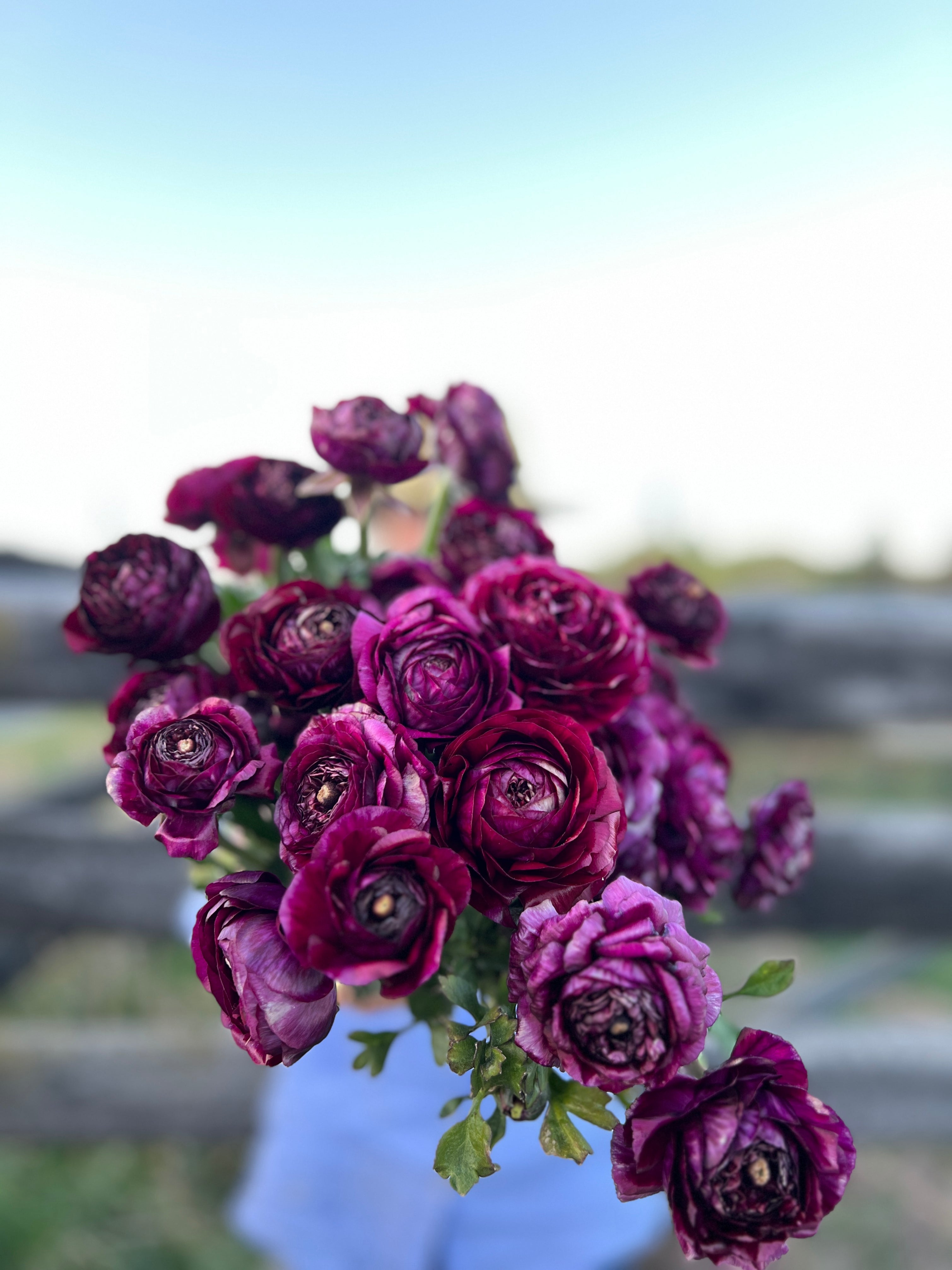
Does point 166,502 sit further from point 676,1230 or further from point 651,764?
point 676,1230

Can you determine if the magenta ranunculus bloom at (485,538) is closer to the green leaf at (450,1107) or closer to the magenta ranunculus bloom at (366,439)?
the magenta ranunculus bloom at (366,439)

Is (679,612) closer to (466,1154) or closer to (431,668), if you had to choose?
(431,668)

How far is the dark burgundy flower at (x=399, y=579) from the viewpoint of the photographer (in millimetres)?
537

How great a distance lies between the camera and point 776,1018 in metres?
1.71

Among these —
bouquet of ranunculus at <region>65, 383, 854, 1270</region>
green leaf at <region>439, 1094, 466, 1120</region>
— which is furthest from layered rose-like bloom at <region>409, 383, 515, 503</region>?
green leaf at <region>439, 1094, 466, 1120</region>

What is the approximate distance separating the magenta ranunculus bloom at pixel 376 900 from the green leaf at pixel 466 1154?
99mm

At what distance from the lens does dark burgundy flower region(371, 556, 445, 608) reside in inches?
21.1

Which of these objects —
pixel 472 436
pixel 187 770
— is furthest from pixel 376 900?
pixel 472 436

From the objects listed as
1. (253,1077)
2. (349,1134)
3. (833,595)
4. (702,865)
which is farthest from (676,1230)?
(253,1077)

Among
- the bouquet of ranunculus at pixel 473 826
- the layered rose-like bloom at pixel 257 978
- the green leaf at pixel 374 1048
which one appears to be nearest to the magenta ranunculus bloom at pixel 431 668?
the bouquet of ranunculus at pixel 473 826

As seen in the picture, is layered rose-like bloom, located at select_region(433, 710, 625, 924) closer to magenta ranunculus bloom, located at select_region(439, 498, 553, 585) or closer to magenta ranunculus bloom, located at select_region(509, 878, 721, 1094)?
magenta ranunculus bloom, located at select_region(509, 878, 721, 1094)

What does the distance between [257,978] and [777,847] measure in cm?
34

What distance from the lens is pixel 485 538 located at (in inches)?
21.5

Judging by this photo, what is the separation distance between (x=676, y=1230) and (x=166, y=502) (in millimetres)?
491
